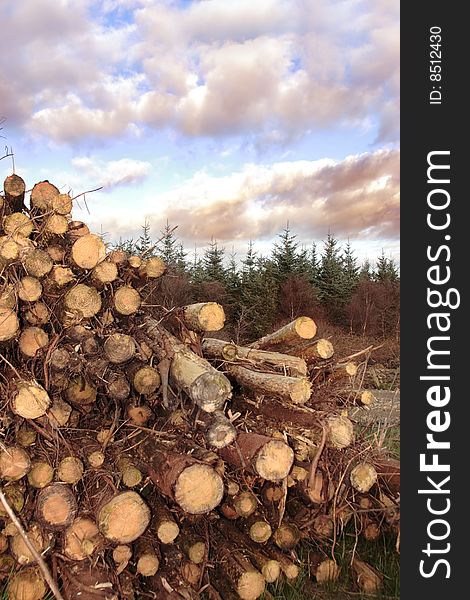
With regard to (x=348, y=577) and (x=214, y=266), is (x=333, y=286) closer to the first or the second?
(x=214, y=266)

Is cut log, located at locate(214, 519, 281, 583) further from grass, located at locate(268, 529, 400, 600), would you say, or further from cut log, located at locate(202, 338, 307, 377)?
cut log, located at locate(202, 338, 307, 377)

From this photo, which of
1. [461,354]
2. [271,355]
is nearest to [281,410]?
[271,355]

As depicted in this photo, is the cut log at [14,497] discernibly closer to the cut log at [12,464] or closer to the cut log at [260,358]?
the cut log at [12,464]

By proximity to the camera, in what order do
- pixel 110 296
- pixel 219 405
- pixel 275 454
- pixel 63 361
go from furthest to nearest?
pixel 110 296 < pixel 63 361 < pixel 219 405 < pixel 275 454

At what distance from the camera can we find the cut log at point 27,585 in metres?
3.69

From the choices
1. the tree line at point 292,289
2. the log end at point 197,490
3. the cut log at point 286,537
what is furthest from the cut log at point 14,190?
the tree line at point 292,289

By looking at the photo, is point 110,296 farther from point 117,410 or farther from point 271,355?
point 271,355

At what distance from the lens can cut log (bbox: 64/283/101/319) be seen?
418 cm

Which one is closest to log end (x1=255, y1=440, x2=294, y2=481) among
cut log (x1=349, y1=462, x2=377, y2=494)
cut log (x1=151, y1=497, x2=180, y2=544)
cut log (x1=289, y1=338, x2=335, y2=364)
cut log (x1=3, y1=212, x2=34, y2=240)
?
cut log (x1=349, y1=462, x2=377, y2=494)

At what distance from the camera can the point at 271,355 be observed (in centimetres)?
455

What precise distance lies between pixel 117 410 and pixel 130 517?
101cm

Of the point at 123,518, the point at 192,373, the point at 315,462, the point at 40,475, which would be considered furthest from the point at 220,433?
the point at 40,475

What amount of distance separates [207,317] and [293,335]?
725 millimetres

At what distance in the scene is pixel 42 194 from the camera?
4844 mm
